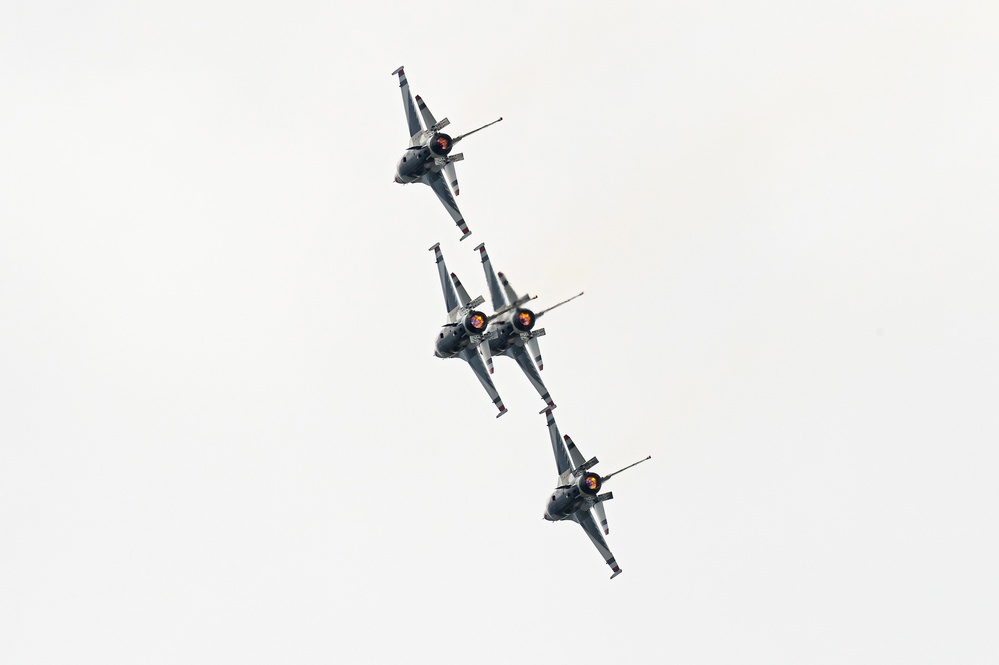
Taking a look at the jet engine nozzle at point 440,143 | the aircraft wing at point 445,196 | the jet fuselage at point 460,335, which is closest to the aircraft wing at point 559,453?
the jet fuselage at point 460,335

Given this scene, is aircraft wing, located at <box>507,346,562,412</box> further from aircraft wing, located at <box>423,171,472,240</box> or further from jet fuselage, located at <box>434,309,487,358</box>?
aircraft wing, located at <box>423,171,472,240</box>

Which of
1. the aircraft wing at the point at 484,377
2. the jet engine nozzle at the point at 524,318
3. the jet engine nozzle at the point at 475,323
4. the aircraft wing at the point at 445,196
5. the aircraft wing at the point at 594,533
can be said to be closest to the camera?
the jet engine nozzle at the point at 524,318

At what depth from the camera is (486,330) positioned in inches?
4906

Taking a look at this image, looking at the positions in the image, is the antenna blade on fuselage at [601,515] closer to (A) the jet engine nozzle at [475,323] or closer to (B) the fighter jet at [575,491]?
(B) the fighter jet at [575,491]

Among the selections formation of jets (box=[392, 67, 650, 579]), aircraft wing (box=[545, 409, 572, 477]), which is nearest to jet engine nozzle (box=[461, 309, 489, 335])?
formation of jets (box=[392, 67, 650, 579])

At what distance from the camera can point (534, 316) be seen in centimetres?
12181

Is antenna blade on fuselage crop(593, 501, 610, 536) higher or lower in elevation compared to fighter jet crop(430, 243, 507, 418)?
lower

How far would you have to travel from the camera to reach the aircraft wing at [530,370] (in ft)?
Result: 419

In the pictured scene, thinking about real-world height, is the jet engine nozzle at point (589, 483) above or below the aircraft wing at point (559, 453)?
below

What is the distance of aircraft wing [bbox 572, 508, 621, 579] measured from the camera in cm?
12706

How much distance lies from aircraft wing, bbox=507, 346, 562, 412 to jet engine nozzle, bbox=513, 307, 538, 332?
217 inches

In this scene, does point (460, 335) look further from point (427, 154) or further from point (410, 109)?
point (410, 109)

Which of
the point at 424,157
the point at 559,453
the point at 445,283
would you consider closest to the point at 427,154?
the point at 424,157

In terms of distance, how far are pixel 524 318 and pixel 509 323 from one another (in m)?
1.86
